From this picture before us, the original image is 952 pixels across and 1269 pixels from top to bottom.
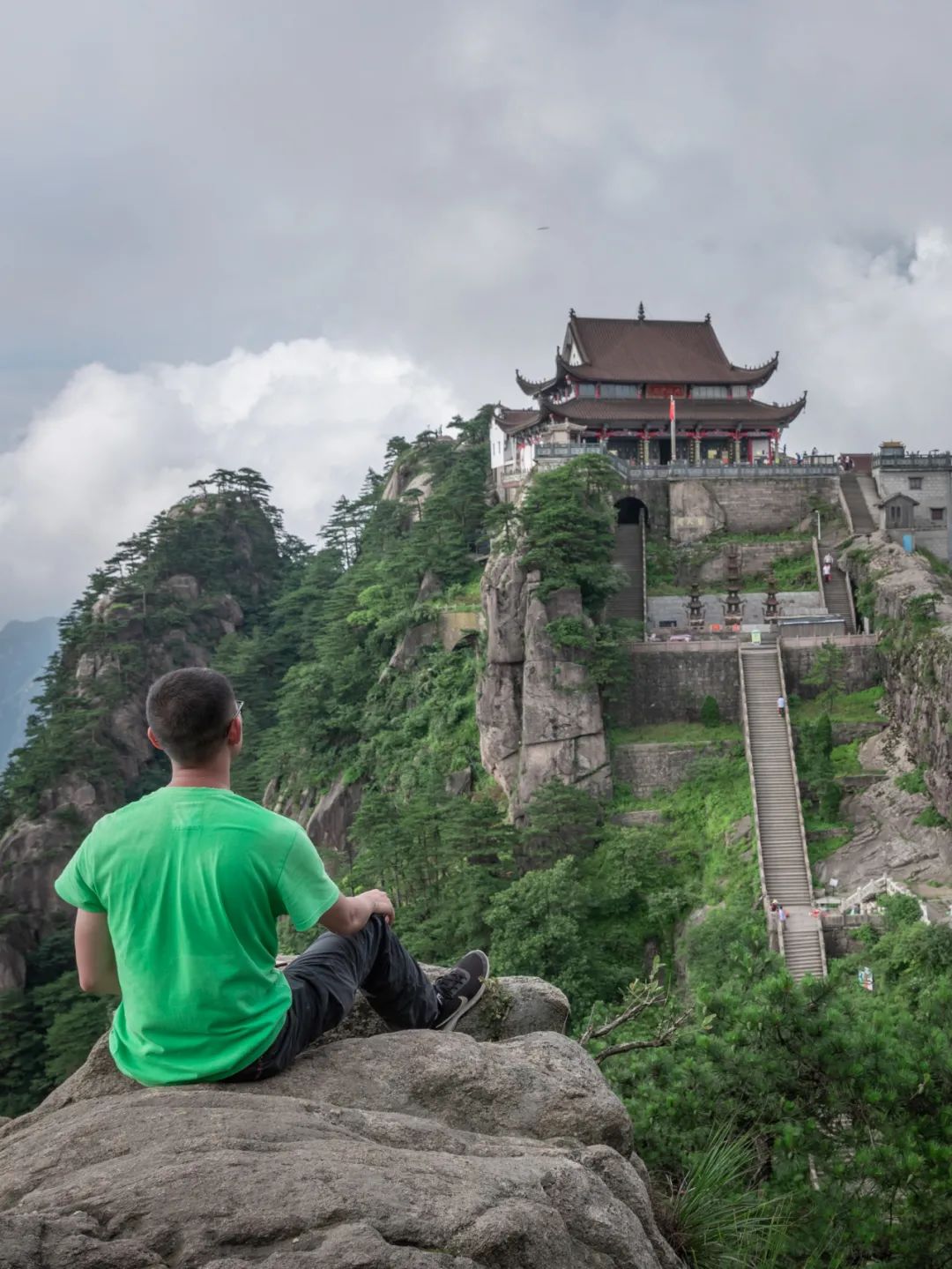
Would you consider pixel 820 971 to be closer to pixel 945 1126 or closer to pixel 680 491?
pixel 945 1126

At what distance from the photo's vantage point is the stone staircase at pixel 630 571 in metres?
40.0

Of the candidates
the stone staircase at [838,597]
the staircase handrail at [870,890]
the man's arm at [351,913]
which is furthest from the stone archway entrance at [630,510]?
the man's arm at [351,913]

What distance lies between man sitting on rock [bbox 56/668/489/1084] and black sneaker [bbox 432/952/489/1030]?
5.11 feet

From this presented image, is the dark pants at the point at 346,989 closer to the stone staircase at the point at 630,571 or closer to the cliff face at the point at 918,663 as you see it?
the cliff face at the point at 918,663

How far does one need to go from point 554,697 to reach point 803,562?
1234cm

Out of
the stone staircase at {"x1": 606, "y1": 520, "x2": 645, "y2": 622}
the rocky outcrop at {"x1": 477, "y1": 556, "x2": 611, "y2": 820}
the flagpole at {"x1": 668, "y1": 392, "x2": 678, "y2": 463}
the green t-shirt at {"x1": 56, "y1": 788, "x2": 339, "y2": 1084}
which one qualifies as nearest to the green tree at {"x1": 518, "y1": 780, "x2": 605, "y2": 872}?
the rocky outcrop at {"x1": 477, "y1": 556, "x2": 611, "y2": 820}

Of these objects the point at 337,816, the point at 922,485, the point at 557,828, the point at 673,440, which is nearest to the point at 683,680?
the point at 557,828

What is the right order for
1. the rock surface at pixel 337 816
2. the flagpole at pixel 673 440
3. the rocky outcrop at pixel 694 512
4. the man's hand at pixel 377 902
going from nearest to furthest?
the man's hand at pixel 377 902, the rock surface at pixel 337 816, the rocky outcrop at pixel 694 512, the flagpole at pixel 673 440

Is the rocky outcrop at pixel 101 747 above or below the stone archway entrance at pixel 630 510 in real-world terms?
below

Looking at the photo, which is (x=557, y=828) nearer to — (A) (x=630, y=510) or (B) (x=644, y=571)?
(B) (x=644, y=571)

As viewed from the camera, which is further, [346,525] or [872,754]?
[346,525]

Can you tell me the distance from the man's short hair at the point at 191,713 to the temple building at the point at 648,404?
41060 mm

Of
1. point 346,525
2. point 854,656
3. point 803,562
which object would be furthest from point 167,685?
point 346,525

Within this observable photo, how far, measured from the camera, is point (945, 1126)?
896cm
